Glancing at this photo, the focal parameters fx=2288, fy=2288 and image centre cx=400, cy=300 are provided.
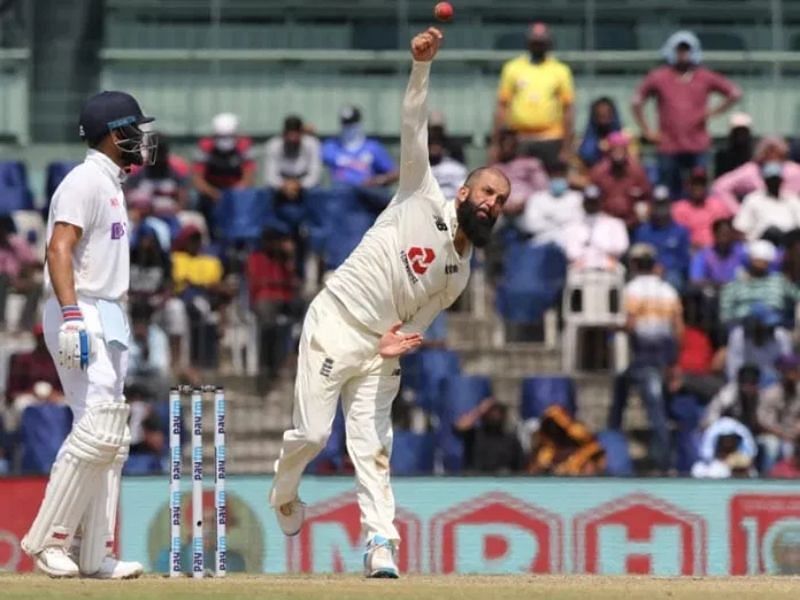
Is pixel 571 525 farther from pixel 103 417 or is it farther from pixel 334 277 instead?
pixel 103 417

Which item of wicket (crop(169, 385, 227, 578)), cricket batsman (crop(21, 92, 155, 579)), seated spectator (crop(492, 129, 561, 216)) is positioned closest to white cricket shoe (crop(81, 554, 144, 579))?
cricket batsman (crop(21, 92, 155, 579))

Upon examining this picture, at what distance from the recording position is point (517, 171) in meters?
18.0

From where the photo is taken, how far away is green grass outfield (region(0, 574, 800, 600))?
948 cm

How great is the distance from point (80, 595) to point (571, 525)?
5.53 m

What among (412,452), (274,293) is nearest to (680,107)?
(274,293)

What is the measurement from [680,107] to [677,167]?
56 cm

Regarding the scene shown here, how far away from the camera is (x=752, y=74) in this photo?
21.3 meters

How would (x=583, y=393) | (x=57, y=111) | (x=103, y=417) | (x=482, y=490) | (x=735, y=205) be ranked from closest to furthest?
(x=103, y=417) → (x=482, y=490) → (x=583, y=393) → (x=735, y=205) → (x=57, y=111)

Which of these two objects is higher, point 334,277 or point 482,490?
point 334,277

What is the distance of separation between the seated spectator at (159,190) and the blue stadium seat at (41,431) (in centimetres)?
230

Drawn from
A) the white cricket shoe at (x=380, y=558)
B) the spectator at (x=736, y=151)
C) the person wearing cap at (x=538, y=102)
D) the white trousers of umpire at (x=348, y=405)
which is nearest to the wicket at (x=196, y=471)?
the white trousers of umpire at (x=348, y=405)

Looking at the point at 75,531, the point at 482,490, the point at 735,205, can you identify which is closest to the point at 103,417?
the point at 75,531

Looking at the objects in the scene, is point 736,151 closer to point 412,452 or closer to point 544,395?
point 544,395

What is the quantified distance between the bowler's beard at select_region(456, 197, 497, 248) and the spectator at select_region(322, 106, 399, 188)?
24.2 feet
